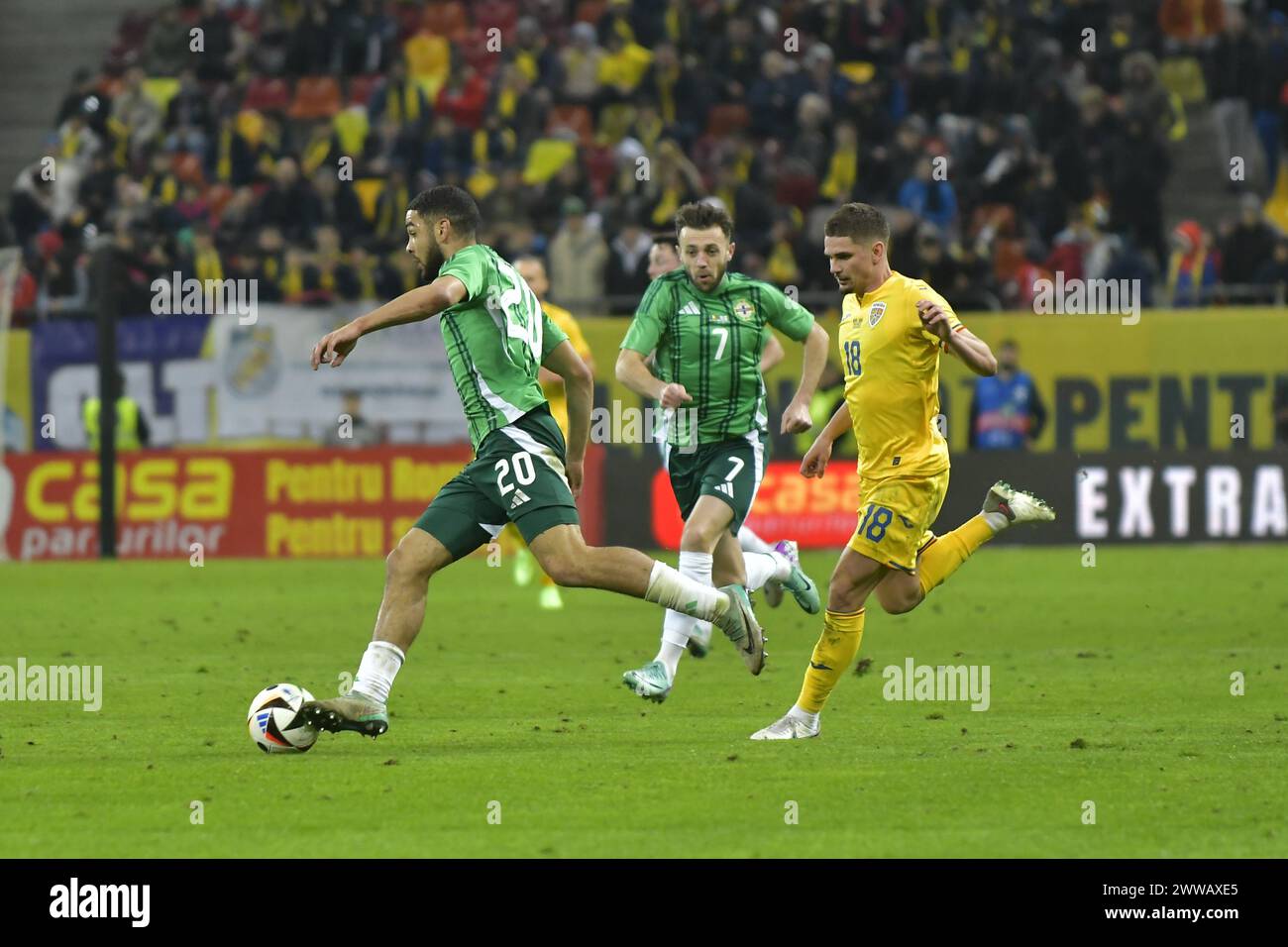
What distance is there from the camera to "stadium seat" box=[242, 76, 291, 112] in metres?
29.3

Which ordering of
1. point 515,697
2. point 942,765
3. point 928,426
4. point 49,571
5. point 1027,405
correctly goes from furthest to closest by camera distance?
point 1027,405, point 49,571, point 515,697, point 928,426, point 942,765

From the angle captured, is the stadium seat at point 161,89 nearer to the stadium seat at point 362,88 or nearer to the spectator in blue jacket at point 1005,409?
the stadium seat at point 362,88

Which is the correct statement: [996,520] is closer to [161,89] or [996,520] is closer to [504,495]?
[504,495]

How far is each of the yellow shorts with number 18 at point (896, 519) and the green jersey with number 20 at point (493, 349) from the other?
1537mm

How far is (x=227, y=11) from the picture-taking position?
30.7m

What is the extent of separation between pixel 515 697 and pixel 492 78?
1749 cm

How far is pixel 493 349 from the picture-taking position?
30.8 ft

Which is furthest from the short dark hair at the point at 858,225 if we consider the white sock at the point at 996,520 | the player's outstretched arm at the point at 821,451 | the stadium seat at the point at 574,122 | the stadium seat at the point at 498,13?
the stadium seat at the point at 498,13

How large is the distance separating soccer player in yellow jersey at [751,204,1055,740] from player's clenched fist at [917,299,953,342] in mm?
431

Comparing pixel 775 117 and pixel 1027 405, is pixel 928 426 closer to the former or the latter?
pixel 1027 405

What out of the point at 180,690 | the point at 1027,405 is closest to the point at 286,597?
the point at 180,690

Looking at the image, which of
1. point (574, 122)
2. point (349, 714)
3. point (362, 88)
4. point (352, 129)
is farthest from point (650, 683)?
point (362, 88)

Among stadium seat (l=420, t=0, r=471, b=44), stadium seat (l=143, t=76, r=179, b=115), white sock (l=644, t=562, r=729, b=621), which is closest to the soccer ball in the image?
white sock (l=644, t=562, r=729, b=621)

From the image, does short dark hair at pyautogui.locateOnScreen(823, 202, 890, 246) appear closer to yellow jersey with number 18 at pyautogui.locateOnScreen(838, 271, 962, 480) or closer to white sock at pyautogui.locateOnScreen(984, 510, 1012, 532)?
yellow jersey with number 18 at pyautogui.locateOnScreen(838, 271, 962, 480)
